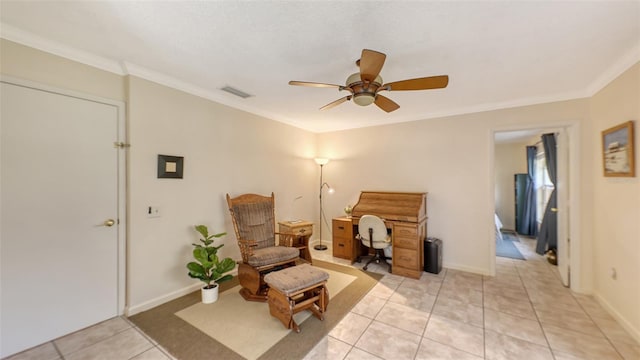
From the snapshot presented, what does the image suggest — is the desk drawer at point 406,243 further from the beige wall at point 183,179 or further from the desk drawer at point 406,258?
the beige wall at point 183,179

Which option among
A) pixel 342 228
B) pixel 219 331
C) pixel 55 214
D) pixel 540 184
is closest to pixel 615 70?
pixel 342 228

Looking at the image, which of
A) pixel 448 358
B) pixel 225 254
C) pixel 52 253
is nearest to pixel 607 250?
pixel 448 358

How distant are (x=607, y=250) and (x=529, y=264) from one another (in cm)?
153

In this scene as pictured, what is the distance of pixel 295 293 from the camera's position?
85.8 inches

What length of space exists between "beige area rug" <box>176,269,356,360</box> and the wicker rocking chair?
0.60ft

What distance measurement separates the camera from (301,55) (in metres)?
2.13

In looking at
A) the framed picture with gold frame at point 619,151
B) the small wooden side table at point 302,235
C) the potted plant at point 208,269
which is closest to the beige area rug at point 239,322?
the potted plant at point 208,269

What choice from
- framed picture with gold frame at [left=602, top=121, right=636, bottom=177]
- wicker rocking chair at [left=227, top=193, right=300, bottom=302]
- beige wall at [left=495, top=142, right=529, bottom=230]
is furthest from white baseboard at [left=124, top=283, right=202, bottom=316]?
beige wall at [left=495, top=142, right=529, bottom=230]

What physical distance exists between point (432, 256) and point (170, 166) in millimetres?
3733

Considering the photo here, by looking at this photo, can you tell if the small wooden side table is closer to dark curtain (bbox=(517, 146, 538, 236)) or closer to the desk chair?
the desk chair

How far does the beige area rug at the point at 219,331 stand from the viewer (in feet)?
6.30

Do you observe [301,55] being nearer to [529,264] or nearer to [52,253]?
[52,253]

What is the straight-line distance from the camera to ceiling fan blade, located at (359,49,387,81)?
1603 millimetres

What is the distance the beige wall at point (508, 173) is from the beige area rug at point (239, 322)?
6.22 meters
